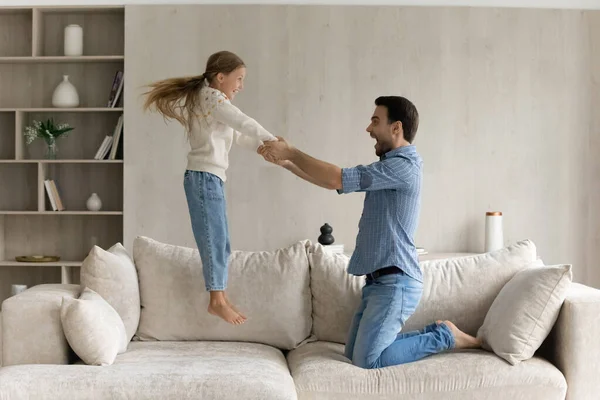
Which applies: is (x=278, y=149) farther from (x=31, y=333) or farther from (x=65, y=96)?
(x=65, y=96)

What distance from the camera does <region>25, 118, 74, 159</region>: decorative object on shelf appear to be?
578 centimetres

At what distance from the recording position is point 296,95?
5707 mm

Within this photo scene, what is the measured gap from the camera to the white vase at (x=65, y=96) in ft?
18.9

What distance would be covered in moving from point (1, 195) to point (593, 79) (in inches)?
163

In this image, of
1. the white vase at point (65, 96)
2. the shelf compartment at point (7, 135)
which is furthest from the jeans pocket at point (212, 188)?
the shelf compartment at point (7, 135)

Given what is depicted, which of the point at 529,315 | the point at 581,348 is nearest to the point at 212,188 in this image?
the point at 529,315

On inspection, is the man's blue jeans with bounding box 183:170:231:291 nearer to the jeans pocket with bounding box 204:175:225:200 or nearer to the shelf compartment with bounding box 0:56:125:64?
the jeans pocket with bounding box 204:175:225:200

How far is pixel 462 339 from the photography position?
338cm

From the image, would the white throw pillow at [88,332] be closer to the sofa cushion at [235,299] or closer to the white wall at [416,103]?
the sofa cushion at [235,299]

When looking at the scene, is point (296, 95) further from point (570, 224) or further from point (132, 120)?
point (570, 224)

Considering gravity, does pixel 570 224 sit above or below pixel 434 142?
below

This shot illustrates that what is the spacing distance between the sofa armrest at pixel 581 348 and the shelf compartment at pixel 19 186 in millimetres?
4013

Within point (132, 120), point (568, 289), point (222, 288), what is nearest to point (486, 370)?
point (568, 289)

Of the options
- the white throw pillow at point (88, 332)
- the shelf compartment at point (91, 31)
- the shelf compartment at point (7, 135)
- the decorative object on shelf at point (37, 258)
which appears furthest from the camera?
the shelf compartment at point (7, 135)
